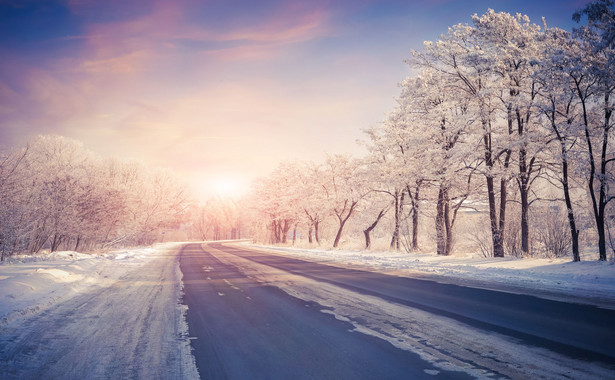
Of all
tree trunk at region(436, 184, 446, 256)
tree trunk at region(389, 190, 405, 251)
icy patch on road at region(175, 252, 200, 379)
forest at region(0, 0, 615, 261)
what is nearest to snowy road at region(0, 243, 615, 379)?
icy patch on road at region(175, 252, 200, 379)

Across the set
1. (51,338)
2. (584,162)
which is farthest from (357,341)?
(584,162)

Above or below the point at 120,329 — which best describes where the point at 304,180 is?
above

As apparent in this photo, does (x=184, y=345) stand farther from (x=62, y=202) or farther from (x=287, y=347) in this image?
(x=62, y=202)

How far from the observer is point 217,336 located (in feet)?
14.3

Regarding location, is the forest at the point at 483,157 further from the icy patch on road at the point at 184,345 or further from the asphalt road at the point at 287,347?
the asphalt road at the point at 287,347

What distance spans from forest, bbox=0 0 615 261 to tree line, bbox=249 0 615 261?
7cm

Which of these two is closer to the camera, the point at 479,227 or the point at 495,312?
the point at 495,312

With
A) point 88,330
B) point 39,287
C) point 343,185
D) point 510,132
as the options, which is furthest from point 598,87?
point 343,185

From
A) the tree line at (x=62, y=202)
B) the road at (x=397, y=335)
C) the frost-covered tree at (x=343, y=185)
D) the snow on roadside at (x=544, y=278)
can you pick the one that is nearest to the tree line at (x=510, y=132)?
the frost-covered tree at (x=343, y=185)

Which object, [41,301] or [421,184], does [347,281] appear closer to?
[41,301]

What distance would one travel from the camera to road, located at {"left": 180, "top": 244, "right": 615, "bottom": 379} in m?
3.23

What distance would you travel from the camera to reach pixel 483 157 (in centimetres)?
1656

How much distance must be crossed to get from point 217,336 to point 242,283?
504 cm

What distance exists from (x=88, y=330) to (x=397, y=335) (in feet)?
15.2
